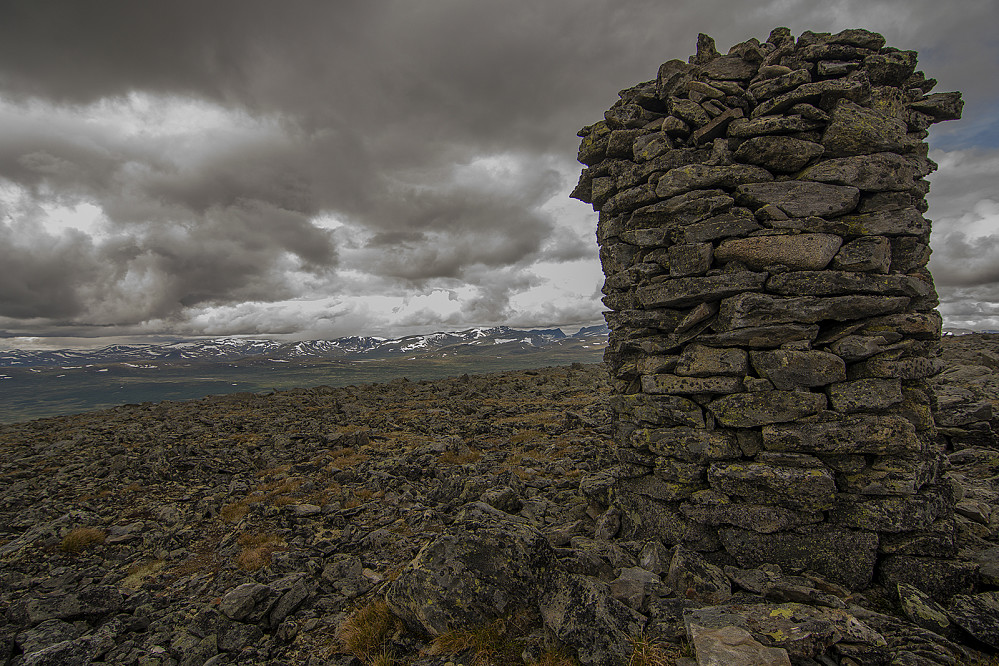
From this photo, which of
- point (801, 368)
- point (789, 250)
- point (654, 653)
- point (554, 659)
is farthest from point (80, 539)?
point (789, 250)

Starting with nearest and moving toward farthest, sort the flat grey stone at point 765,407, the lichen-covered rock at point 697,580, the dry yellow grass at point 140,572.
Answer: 1. the lichen-covered rock at point 697,580
2. the flat grey stone at point 765,407
3. the dry yellow grass at point 140,572

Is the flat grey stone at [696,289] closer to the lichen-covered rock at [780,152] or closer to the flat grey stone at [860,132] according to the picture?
the lichen-covered rock at [780,152]

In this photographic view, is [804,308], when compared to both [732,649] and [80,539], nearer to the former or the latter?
[732,649]

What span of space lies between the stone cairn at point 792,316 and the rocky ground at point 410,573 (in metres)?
0.97

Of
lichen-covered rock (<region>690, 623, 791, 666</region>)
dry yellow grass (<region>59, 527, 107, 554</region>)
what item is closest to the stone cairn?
lichen-covered rock (<region>690, 623, 791, 666</region>)

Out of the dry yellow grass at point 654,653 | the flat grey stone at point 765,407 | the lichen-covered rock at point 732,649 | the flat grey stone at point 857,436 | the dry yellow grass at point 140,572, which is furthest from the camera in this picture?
the dry yellow grass at point 140,572

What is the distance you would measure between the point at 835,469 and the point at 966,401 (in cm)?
1208

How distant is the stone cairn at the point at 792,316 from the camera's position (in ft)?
25.1

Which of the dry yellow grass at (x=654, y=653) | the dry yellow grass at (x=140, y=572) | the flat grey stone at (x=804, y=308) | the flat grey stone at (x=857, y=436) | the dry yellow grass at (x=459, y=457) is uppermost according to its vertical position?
the flat grey stone at (x=804, y=308)

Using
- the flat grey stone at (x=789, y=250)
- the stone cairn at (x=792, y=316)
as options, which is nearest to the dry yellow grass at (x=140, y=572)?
the stone cairn at (x=792, y=316)

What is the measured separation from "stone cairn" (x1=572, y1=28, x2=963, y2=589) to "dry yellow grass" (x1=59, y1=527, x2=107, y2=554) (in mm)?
13899

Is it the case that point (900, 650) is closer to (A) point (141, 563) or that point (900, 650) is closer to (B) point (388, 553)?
(B) point (388, 553)

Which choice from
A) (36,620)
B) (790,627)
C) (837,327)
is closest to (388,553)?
(36,620)

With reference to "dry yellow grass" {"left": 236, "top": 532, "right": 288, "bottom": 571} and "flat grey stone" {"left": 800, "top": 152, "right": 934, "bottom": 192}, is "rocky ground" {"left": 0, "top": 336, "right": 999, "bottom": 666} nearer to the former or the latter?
"dry yellow grass" {"left": 236, "top": 532, "right": 288, "bottom": 571}
